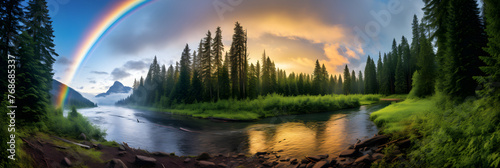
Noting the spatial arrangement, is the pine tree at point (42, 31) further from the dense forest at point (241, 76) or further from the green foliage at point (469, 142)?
the dense forest at point (241, 76)

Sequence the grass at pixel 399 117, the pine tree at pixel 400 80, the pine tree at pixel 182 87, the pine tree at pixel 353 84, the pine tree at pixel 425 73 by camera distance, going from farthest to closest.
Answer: the pine tree at pixel 353 84
the pine tree at pixel 400 80
the pine tree at pixel 182 87
the pine tree at pixel 425 73
the grass at pixel 399 117

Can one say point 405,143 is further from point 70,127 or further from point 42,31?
point 42,31

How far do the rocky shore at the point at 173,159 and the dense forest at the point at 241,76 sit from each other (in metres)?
26.4

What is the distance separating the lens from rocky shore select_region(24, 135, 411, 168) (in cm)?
534

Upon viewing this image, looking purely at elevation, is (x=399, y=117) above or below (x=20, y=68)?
below

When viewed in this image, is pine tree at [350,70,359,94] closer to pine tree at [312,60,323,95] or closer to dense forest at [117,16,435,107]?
dense forest at [117,16,435,107]

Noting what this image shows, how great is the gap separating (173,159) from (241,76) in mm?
29054

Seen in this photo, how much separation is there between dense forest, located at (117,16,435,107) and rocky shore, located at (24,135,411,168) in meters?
26.4

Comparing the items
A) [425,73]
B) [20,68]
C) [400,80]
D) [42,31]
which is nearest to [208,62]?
[42,31]

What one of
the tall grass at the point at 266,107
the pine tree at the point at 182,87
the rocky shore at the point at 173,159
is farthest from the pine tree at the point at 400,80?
the rocky shore at the point at 173,159

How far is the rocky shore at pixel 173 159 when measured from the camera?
17.5ft

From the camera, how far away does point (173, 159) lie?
7891 mm

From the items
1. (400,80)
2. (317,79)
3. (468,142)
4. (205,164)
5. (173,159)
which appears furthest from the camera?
(317,79)

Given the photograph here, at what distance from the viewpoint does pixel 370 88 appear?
262 feet
